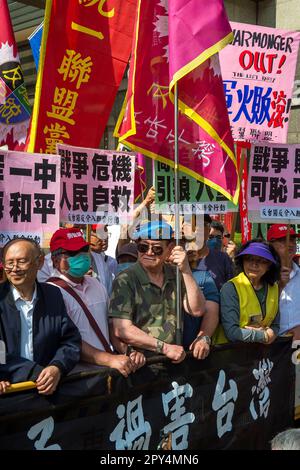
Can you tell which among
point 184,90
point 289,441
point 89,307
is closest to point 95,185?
point 184,90

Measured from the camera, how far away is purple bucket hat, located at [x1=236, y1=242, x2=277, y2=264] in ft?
14.2

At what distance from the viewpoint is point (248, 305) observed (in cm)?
432

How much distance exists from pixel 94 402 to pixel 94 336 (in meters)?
0.54

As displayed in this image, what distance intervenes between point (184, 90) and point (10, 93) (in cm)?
224

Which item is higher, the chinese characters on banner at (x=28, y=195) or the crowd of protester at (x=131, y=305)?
the chinese characters on banner at (x=28, y=195)

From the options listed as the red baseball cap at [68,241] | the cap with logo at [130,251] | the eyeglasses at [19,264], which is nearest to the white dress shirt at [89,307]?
the red baseball cap at [68,241]

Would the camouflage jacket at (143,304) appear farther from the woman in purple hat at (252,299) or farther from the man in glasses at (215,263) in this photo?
the man in glasses at (215,263)

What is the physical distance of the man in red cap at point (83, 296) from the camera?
3.54 m

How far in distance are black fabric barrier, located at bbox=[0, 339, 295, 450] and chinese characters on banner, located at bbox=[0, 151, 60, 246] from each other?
1.22 metres

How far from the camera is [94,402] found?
3.25m

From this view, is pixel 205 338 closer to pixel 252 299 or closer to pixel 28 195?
pixel 252 299

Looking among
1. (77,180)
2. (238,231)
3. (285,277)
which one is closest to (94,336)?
(77,180)

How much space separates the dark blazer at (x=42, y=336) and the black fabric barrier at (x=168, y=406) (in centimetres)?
13
